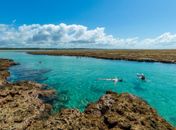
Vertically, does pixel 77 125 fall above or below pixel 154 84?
above

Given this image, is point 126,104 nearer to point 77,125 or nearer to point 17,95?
point 77,125

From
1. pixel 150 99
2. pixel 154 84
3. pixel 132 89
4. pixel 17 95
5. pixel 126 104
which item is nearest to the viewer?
pixel 126 104

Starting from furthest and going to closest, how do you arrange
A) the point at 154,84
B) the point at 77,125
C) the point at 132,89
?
1. the point at 154,84
2. the point at 132,89
3. the point at 77,125

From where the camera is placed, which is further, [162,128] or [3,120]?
[3,120]

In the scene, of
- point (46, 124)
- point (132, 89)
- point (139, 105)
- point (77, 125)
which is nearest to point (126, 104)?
A: point (139, 105)

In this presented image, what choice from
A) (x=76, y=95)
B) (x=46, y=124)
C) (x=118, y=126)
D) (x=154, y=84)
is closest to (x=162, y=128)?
(x=118, y=126)

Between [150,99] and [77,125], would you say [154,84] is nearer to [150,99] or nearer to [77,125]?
[150,99]
